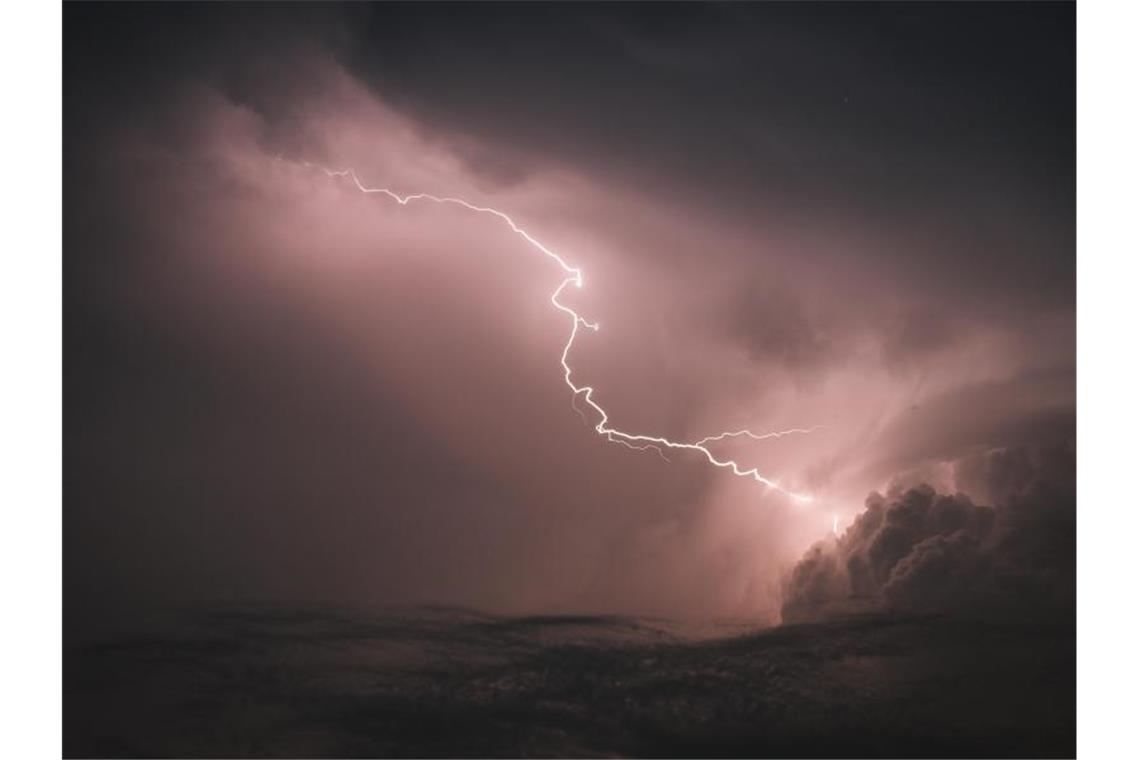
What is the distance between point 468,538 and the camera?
5273mm

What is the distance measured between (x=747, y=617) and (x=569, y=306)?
216 cm

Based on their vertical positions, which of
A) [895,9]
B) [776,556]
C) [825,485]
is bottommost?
[776,556]

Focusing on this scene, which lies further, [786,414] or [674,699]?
[786,414]

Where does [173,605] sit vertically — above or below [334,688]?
above

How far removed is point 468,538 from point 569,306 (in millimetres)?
1536

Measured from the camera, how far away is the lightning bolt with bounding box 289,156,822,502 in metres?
5.34

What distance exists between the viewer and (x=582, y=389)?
211 inches

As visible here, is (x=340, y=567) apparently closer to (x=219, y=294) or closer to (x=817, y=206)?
(x=219, y=294)

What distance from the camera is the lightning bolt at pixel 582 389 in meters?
5.34

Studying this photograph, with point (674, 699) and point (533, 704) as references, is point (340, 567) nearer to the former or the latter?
point (533, 704)

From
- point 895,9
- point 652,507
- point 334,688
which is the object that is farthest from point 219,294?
point 895,9

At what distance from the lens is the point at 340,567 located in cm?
522

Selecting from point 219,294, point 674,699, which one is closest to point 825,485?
point 674,699

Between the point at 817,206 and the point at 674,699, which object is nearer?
the point at 674,699
